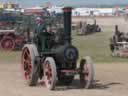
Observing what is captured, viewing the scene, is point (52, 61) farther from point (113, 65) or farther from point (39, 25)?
point (113, 65)

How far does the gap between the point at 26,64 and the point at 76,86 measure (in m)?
1.56

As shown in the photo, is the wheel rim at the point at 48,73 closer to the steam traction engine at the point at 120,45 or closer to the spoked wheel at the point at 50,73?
the spoked wheel at the point at 50,73

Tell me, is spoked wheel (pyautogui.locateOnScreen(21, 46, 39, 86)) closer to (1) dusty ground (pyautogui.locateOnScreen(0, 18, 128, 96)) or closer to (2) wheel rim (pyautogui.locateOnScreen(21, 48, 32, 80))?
(2) wheel rim (pyautogui.locateOnScreen(21, 48, 32, 80))

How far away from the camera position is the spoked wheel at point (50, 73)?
12773mm

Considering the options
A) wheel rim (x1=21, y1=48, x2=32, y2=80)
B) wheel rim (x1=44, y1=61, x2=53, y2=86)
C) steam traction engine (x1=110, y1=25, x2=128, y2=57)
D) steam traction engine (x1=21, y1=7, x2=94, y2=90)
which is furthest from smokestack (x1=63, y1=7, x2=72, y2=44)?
steam traction engine (x1=110, y1=25, x2=128, y2=57)

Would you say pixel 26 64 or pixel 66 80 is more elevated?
pixel 26 64

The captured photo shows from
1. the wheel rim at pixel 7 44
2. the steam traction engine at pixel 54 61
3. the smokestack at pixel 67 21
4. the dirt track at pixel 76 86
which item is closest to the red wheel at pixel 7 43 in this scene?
the wheel rim at pixel 7 44

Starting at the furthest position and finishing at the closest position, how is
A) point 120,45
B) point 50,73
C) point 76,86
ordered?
point 120,45, point 76,86, point 50,73

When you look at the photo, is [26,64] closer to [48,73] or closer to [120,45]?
[48,73]

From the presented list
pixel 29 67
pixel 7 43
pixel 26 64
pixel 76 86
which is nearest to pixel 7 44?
pixel 7 43

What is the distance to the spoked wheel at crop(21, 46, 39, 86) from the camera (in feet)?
44.4

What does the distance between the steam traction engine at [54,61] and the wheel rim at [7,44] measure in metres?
14.4

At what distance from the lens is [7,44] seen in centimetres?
2872

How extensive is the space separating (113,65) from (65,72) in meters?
6.58
